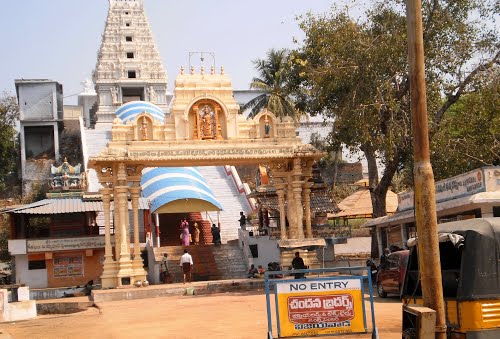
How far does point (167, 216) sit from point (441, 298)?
32.1 m

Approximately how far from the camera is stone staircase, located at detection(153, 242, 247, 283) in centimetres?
2905

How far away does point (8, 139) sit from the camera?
51469 millimetres

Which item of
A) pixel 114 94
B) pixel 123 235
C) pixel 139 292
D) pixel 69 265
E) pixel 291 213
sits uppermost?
pixel 114 94

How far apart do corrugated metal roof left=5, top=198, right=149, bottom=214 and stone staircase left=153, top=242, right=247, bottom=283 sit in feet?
12.7

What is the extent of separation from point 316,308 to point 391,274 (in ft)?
33.2

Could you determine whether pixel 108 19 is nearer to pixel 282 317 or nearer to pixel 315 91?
pixel 315 91

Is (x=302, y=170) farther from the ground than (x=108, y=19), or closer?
closer

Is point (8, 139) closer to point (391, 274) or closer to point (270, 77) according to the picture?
point (270, 77)

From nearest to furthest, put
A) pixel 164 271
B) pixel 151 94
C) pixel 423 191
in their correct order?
1. pixel 423 191
2. pixel 164 271
3. pixel 151 94

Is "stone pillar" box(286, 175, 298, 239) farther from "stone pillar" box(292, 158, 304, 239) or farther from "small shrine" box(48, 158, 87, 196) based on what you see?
"small shrine" box(48, 158, 87, 196)

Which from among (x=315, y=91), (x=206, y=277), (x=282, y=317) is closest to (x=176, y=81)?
(x=315, y=91)

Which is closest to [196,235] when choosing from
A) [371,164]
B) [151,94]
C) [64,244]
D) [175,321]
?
[64,244]

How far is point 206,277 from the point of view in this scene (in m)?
29.0

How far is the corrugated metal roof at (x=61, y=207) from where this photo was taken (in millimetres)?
31562
